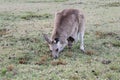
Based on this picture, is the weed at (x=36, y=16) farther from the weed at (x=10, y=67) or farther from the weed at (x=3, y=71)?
the weed at (x=3, y=71)

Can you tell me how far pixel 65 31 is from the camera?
34.2ft

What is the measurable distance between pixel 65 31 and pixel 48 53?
0.90 metres

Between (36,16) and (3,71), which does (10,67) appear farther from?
(36,16)

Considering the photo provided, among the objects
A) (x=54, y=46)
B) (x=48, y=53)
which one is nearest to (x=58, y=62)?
(x=54, y=46)

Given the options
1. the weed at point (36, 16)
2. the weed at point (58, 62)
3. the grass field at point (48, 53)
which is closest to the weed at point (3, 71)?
the grass field at point (48, 53)

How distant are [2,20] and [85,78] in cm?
921

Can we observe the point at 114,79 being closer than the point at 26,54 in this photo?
Yes

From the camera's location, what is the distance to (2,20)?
53.4 ft

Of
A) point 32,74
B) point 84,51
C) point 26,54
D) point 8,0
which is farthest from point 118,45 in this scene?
point 8,0

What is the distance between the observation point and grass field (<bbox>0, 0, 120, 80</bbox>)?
8.26m

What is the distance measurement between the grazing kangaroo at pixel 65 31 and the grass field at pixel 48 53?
278 mm

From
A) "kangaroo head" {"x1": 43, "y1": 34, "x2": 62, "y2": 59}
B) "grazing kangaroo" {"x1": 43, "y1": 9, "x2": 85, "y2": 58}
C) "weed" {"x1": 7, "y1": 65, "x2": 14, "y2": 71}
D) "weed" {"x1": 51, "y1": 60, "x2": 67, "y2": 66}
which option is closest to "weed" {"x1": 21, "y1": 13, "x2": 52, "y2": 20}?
"grazing kangaroo" {"x1": 43, "y1": 9, "x2": 85, "y2": 58}

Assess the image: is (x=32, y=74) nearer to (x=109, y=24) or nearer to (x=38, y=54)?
(x=38, y=54)

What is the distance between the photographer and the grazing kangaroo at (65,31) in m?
9.95
